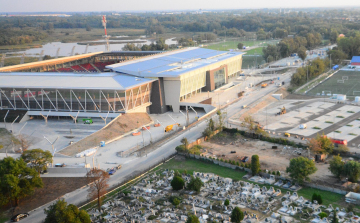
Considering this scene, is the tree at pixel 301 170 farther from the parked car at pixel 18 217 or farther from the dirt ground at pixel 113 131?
the dirt ground at pixel 113 131

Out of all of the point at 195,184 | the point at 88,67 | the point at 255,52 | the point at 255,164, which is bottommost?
the point at 255,52

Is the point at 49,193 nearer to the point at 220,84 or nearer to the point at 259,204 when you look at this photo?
the point at 259,204

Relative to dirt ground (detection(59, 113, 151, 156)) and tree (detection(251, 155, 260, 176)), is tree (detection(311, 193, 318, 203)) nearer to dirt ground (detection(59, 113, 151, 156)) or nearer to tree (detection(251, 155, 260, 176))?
tree (detection(251, 155, 260, 176))

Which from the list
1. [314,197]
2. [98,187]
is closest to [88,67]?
[98,187]

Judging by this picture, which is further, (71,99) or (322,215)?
(71,99)

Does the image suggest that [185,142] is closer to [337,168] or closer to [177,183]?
[177,183]

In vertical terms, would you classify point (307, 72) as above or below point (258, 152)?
above

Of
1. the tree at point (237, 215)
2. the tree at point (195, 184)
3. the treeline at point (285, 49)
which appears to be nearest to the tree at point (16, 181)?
the tree at point (195, 184)
